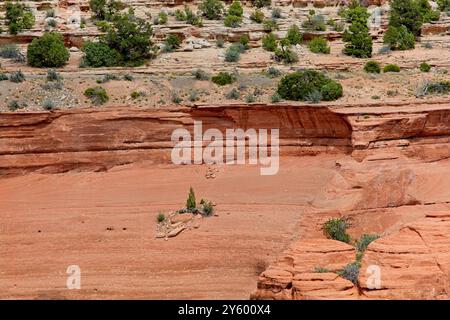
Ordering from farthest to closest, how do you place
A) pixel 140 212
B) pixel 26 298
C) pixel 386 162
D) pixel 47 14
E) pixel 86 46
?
1. pixel 47 14
2. pixel 86 46
3. pixel 386 162
4. pixel 140 212
5. pixel 26 298

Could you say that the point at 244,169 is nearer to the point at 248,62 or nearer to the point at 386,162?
the point at 386,162

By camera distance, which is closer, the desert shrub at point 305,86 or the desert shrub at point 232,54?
the desert shrub at point 305,86

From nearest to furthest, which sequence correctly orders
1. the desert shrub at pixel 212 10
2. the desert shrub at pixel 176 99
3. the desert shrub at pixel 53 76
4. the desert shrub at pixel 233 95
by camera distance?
the desert shrub at pixel 176 99 < the desert shrub at pixel 233 95 < the desert shrub at pixel 53 76 < the desert shrub at pixel 212 10

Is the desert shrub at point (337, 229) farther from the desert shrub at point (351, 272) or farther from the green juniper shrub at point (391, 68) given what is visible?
the green juniper shrub at point (391, 68)

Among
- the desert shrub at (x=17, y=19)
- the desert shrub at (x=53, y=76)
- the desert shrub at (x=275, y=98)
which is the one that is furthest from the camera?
the desert shrub at (x=17, y=19)

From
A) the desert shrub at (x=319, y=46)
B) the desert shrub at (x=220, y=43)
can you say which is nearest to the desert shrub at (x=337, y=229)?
the desert shrub at (x=319, y=46)

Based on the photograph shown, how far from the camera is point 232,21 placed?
130ft

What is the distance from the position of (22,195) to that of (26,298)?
6.15 metres

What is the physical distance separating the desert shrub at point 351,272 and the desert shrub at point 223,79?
1436 cm

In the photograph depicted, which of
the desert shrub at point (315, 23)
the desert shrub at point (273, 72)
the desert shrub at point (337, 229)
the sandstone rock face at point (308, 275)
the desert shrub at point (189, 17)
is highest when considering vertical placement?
the desert shrub at point (189, 17)

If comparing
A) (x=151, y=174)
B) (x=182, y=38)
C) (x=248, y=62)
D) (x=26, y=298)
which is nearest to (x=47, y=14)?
(x=182, y=38)

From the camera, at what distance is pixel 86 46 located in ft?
107

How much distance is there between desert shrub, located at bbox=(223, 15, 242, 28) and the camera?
39269 mm

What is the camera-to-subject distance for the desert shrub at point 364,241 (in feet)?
64.4
